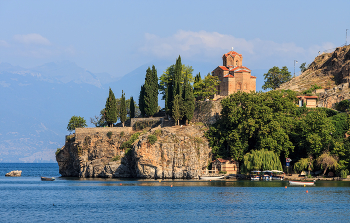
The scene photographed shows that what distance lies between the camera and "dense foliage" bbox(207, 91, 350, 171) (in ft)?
238

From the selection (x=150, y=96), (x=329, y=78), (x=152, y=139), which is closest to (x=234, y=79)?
(x=150, y=96)

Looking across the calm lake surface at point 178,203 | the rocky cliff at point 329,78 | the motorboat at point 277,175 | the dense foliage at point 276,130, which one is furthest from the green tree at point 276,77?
the calm lake surface at point 178,203

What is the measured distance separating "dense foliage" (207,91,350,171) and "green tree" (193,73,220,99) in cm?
1061

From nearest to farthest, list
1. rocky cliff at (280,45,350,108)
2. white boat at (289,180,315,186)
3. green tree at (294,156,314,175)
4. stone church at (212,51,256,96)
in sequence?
white boat at (289,180,315,186), green tree at (294,156,314,175), rocky cliff at (280,45,350,108), stone church at (212,51,256,96)

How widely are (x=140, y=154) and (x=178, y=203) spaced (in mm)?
28374

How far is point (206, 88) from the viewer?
9206 centimetres

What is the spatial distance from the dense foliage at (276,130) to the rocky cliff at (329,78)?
854cm

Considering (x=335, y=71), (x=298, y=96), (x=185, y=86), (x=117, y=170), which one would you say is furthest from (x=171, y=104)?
(x=335, y=71)

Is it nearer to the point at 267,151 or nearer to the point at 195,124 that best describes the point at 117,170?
the point at 195,124

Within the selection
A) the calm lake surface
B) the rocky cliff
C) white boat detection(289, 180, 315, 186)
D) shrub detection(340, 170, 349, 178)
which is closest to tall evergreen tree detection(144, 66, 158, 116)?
the calm lake surface

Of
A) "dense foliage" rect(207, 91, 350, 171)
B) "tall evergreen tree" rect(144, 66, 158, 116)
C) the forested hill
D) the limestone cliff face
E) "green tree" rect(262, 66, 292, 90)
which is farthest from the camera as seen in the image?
"green tree" rect(262, 66, 292, 90)

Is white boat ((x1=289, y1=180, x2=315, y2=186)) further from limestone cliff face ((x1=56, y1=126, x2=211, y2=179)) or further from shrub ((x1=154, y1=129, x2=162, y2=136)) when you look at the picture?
shrub ((x1=154, y1=129, x2=162, y2=136))

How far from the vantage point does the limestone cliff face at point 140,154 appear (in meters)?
75.6

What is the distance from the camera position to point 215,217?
129ft
